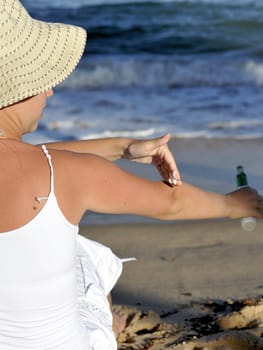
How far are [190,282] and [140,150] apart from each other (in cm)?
125

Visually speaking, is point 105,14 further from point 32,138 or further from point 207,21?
point 32,138

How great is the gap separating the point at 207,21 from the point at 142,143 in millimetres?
11399

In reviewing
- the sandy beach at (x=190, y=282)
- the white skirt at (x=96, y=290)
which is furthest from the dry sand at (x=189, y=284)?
the white skirt at (x=96, y=290)

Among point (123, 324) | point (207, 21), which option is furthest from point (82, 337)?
point (207, 21)

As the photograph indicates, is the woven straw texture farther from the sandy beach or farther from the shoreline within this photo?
the shoreline

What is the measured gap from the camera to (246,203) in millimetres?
2473

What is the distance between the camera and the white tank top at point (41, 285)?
6.65 ft

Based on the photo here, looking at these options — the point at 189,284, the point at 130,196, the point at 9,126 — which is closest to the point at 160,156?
the point at 130,196

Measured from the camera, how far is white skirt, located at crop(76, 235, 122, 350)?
247cm

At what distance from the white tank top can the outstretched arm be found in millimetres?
441

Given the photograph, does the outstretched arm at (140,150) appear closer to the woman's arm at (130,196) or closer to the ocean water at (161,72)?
the woman's arm at (130,196)

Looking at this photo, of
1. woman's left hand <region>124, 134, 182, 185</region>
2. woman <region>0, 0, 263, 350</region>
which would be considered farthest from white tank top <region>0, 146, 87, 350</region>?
woman's left hand <region>124, 134, 182, 185</region>

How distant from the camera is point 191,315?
3393mm

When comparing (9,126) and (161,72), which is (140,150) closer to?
(9,126)
